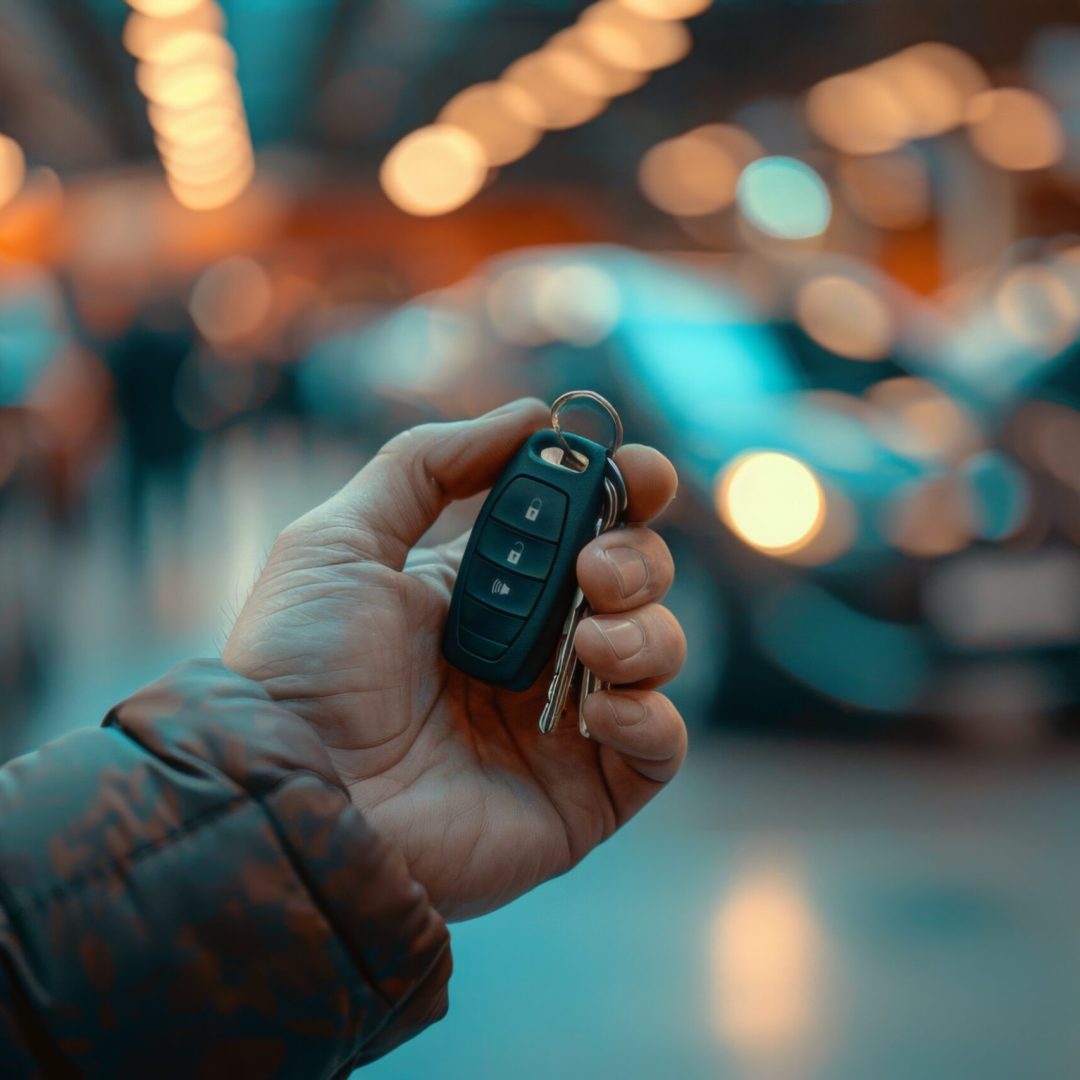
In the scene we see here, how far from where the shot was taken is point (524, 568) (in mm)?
1613

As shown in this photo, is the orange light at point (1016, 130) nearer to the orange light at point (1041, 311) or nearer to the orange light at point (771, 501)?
the orange light at point (1041, 311)

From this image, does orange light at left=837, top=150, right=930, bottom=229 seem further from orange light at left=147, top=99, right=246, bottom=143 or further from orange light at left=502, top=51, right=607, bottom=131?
orange light at left=147, top=99, right=246, bottom=143

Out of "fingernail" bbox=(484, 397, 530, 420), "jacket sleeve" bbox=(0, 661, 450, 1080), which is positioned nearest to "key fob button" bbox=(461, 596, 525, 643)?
"fingernail" bbox=(484, 397, 530, 420)

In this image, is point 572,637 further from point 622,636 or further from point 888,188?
point 888,188

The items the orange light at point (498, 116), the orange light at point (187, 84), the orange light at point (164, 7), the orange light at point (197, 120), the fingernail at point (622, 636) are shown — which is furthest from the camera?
the orange light at point (498, 116)

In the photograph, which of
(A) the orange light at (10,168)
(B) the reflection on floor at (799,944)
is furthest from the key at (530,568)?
(A) the orange light at (10,168)

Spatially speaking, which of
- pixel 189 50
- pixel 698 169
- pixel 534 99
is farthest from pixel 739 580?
pixel 698 169

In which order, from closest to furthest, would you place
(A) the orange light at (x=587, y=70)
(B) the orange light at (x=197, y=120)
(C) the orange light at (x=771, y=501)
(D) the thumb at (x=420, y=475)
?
(D) the thumb at (x=420, y=475)
(C) the orange light at (x=771, y=501)
(A) the orange light at (x=587, y=70)
(B) the orange light at (x=197, y=120)

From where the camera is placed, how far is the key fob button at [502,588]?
1599mm

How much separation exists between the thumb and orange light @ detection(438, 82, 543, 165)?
17346 millimetres

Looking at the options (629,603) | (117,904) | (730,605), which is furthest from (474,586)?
(730,605)

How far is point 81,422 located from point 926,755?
23.4 feet

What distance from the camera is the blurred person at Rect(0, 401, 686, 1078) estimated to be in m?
1.11

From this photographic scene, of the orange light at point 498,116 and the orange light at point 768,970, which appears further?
the orange light at point 498,116
